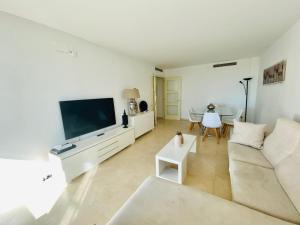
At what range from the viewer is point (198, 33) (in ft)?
7.54

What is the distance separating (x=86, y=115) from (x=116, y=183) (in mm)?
1283

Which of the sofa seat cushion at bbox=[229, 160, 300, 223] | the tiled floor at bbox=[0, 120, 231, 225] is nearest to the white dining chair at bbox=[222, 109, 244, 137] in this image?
the tiled floor at bbox=[0, 120, 231, 225]

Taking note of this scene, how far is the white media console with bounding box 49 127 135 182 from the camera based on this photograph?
74.3 inches

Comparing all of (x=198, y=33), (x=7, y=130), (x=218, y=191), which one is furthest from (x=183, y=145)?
(x=7, y=130)

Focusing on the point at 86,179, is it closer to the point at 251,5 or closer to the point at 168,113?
the point at 251,5

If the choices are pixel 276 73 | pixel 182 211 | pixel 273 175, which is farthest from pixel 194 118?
pixel 182 211

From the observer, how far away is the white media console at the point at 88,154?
189 centimetres

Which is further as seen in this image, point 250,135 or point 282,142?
point 250,135

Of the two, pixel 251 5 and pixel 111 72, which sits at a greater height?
pixel 251 5

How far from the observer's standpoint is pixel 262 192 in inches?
46.1

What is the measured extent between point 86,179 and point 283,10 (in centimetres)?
355

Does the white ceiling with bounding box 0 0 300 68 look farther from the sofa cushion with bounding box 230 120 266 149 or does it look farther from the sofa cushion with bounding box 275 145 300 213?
the sofa cushion with bounding box 275 145 300 213

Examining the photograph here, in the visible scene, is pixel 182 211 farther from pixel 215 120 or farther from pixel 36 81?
pixel 215 120

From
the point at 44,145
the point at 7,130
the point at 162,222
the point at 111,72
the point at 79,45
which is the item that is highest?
the point at 79,45
